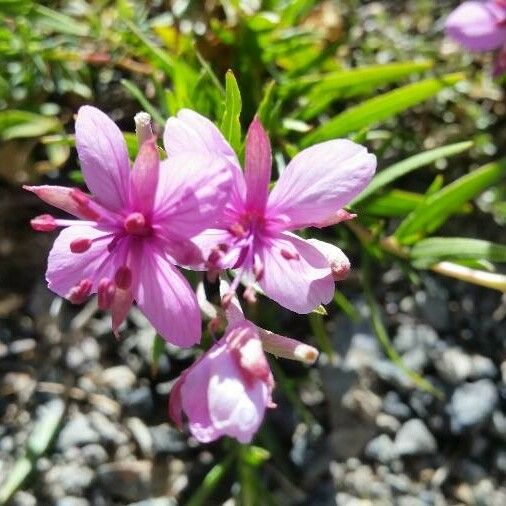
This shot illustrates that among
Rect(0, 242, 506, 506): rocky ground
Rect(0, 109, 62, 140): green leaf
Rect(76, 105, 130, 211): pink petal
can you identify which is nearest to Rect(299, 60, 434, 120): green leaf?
Rect(0, 242, 506, 506): rocky ground

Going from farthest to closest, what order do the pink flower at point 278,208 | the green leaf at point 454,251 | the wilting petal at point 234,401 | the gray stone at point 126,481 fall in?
the gray stone at point 126,481 → the green leaf at point 454,251 → the pink flower at point 278,208 → the wilting petal at point 234,401

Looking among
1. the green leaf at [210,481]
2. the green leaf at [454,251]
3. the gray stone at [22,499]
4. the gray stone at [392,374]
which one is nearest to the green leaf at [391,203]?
the green leaf at [454,251]

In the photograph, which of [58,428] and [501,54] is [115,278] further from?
[501,54]

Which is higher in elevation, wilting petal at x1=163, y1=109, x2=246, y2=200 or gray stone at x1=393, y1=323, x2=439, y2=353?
wilting petal at x1=163, y1=109, x2=246, y2=200

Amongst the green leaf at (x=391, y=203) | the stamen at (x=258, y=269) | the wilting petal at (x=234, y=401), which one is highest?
the stamen at (x=258, y=269)

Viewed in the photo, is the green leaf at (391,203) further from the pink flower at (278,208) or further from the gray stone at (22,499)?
the gray stone at (22,499)

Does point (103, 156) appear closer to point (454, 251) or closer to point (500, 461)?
point (454, 251)

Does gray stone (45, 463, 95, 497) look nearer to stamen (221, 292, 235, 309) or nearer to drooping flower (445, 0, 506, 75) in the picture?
stamen (221, 292, 235, 309)
